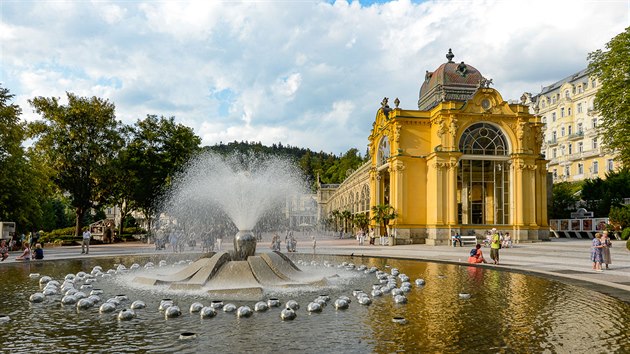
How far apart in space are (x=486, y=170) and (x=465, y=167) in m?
2.24

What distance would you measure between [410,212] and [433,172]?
4.50 metres

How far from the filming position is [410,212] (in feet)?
148

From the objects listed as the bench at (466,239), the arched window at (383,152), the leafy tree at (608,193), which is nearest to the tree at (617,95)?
the leafy tree at (608,193)

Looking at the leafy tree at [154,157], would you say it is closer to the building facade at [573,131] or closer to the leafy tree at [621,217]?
the leafy tree at [621,217]

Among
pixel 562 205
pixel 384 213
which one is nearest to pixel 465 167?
pixel 384 213

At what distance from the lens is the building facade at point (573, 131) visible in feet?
253

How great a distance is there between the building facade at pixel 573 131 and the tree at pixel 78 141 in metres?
64.3

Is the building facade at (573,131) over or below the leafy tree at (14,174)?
over

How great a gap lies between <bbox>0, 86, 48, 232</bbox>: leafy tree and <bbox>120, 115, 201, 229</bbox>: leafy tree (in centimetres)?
1363

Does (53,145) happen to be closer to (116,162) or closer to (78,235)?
(116,162)

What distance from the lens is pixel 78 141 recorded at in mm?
47812

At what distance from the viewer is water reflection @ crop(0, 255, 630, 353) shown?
8086 millimetres

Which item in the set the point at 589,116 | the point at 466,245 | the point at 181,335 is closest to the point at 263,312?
the point at 181,335

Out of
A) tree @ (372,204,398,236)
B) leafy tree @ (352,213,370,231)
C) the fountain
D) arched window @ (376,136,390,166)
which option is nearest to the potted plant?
tree @ (372,204,398,236)
